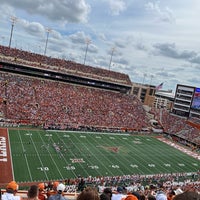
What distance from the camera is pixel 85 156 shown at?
2861 cm

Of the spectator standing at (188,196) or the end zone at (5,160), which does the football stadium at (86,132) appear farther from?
the spectator standing at (188,196)

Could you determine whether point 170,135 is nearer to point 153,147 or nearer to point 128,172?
point 153,147

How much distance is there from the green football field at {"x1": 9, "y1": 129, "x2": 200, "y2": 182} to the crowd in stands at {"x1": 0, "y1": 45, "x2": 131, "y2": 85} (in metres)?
19.1

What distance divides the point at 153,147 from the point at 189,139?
437 inches

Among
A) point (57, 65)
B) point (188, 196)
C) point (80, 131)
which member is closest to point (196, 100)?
point (80, 131)

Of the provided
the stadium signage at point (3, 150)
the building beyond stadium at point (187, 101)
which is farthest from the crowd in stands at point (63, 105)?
the building beyond stadium at point (187, 101)

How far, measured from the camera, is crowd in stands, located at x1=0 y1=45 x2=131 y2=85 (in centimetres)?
4853

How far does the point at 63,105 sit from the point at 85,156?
652 inches

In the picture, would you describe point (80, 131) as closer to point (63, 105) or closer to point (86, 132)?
point (86, 132)

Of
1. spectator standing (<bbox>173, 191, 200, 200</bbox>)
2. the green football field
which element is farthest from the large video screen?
spectator standing (<bbox>173, 191, 200, 200</bbox>)

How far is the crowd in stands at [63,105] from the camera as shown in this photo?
3844 centimetres

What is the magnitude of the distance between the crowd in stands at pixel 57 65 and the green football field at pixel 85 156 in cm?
1908

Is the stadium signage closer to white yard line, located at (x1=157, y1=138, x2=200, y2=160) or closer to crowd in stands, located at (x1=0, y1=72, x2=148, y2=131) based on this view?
crowd in stands, located at (x1=0, y1=72, x2=148, y2=131)

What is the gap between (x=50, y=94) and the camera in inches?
1796
